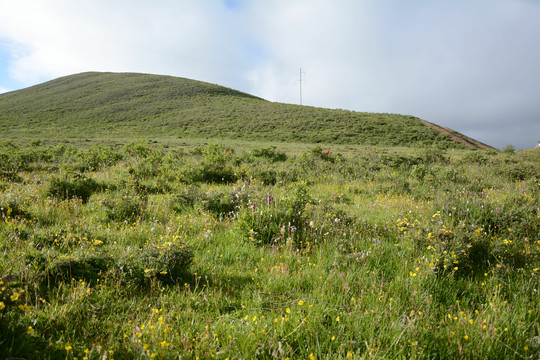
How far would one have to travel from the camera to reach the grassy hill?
4231cm

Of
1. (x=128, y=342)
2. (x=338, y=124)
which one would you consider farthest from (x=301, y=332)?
(x=338, y=124)

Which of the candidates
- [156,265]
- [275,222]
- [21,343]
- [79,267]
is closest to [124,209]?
[79,267]

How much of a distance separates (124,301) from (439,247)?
12.5 feet

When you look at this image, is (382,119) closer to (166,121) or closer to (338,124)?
(338,124)

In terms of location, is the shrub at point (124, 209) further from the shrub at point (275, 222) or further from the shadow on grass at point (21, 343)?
the shadow on grass at point (21, 343)

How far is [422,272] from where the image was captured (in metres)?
3.21

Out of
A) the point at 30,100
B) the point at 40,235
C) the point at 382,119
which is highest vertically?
the point at 30,100

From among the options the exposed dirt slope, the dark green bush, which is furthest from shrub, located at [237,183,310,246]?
the exposed dirt slope

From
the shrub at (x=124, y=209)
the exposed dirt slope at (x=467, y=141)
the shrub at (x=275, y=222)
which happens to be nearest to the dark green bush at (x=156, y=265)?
the shrub at (x=275, y=222)

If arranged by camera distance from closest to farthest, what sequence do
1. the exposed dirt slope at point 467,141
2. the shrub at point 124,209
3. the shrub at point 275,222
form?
1. the shrub at point 275,222
2. the shrub at point 124,209
3. the exposed dirt slope at point 467,141

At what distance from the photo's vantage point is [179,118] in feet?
181

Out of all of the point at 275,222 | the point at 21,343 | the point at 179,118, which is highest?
the point at 179,118

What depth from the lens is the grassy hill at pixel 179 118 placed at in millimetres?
42312

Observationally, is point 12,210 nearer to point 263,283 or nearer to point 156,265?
point 156,265
